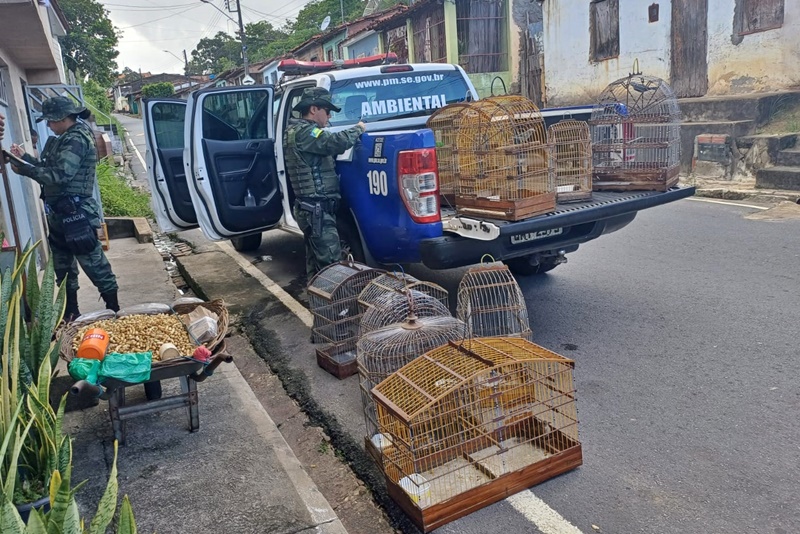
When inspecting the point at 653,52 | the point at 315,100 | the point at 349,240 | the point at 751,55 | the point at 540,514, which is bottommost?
the point at 540,514

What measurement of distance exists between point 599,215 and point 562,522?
266cm

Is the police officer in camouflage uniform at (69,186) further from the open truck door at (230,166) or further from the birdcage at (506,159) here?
the birdcage at (506,159)

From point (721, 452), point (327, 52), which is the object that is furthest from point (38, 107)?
point (327, 52)

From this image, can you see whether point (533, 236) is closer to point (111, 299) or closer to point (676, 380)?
point (676, 380)

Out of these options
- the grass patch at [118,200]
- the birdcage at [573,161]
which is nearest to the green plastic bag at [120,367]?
the birdcage at [573,161]

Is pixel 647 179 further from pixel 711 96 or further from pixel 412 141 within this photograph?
pixel 711 96

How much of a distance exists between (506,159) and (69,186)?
333 centimetres

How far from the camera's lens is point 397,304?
4137mm

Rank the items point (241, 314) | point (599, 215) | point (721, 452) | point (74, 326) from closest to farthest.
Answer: point (721, 452) → point (74, 326) → point (599, 215) → point (241, 314)

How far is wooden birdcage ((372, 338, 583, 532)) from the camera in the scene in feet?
9.93

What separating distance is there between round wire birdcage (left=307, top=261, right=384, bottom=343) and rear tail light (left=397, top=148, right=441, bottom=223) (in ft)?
1.85

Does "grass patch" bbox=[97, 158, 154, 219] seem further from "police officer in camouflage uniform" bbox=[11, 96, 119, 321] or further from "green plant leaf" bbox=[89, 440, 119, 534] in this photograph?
"green plant leaf" bbox=[89, 440, 119, 534]

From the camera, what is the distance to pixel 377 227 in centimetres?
519

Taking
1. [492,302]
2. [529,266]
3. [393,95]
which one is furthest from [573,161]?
[393,95]
